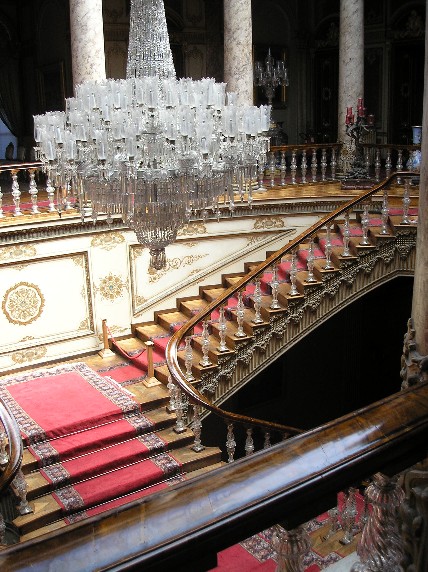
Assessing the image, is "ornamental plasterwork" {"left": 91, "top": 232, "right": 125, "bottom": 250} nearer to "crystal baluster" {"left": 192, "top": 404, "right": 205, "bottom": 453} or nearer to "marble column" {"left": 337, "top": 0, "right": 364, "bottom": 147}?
"crystal baluster" {"left": 192, "top": 404, "right": 205, "bottom": 453}

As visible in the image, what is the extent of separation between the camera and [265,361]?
8.56m

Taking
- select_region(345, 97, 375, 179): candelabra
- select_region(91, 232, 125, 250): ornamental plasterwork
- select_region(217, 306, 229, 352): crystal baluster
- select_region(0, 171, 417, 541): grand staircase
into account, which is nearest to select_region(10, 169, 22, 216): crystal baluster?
select_region(91, 232, 125, 250): ornamental plasterwork

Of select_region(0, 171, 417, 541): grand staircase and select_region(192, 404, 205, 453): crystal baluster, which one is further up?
select_region(0, 171, 417, 541): grand staircase

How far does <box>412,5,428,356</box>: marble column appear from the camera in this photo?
2783 millimetres

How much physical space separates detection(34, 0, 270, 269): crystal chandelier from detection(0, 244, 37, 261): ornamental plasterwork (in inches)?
118

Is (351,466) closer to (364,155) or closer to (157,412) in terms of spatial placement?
(157,412)

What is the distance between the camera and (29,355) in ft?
29.1

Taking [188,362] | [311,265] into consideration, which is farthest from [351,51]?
[188,362]

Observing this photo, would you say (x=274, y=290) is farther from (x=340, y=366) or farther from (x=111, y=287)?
(x=340, y=366)

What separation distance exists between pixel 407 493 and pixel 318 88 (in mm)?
14592

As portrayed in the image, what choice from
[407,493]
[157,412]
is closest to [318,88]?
[157,412]

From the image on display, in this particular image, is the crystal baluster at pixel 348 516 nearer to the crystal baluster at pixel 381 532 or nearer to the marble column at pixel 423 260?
the marble column at pixel 423 260

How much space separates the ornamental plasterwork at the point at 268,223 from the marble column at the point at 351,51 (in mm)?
2476

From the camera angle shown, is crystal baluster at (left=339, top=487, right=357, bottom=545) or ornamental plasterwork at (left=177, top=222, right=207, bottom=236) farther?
ornamental plasterwork at (left=177, top=222, right=207, bottom=236)
